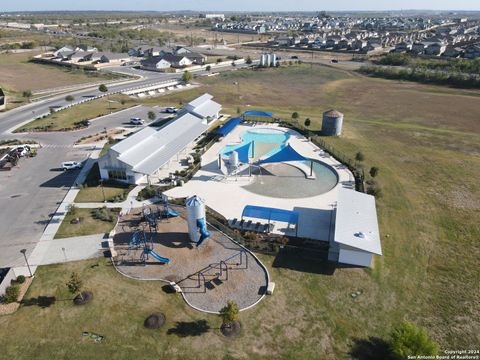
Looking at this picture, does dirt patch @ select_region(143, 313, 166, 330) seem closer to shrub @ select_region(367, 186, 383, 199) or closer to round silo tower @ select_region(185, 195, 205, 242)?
→ round silo tower @ select_region(185, 195, 205, 242)

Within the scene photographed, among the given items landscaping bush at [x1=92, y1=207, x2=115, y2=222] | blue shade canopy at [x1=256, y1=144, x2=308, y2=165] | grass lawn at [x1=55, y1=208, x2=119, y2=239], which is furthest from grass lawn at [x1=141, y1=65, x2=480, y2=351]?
landscaping bush at [x1=92, y1=207, x2=115, y2=222]

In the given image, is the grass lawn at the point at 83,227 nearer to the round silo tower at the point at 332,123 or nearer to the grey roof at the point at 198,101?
the grey roof at the point at 198,101

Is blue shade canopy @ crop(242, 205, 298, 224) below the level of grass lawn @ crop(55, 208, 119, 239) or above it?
above

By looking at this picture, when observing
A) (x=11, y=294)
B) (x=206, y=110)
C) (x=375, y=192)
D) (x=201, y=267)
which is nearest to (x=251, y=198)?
(x=201, y=267)

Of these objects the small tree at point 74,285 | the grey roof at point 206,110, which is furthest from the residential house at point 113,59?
the small tree at point 74,285

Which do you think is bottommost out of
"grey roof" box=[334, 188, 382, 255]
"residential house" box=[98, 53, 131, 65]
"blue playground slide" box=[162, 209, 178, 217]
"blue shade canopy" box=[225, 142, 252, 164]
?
"blue playground slide" box=[162, 209, 178, 217]

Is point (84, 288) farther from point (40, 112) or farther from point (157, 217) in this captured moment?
point (40, 112)

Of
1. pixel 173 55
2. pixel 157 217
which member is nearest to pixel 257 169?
pixel 157 217

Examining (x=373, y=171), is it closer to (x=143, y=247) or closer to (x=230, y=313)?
(x=230, y=313)
